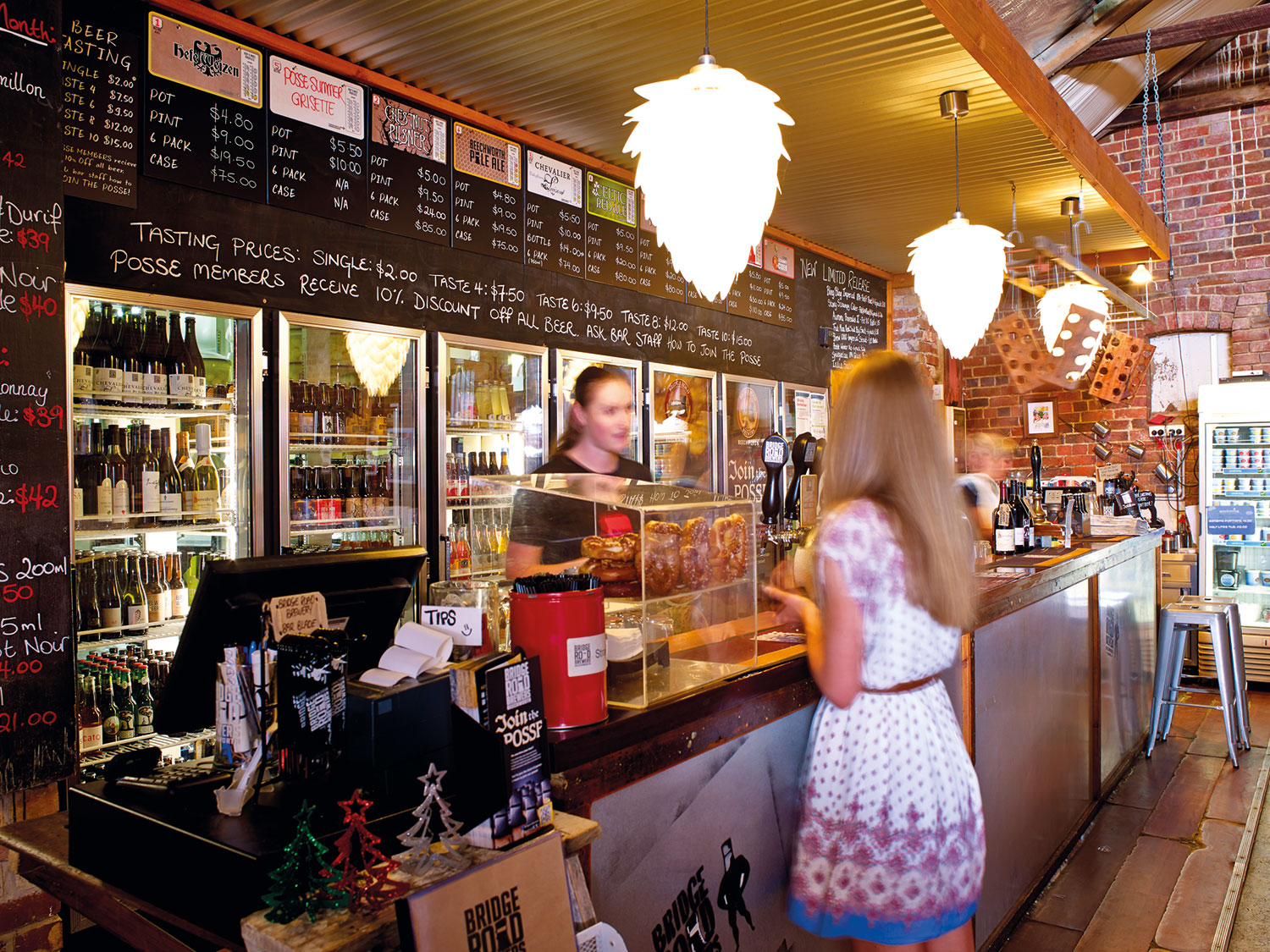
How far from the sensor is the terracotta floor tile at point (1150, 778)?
14.4 feet

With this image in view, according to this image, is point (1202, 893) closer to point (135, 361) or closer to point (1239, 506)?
point (135, 361)

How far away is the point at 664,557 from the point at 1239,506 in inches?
264

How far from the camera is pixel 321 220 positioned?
360 cm

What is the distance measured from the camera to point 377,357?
3.88 m

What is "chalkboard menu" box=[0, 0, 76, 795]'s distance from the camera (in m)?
2.46

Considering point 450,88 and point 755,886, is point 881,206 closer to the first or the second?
point 450,88

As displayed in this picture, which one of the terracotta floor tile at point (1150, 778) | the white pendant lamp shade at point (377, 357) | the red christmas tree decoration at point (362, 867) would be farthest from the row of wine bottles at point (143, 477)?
the terracotta floor tile at point (1150, 778)

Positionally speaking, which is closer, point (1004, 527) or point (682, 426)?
point (1004, 527)

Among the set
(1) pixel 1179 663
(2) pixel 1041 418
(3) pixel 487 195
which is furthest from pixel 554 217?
(2) pixel 1041 418

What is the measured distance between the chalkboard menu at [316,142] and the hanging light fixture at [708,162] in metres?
1.79

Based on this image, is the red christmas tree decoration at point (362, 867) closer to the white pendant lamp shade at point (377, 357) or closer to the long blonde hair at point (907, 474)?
the long blonde hair at point (907, 474)

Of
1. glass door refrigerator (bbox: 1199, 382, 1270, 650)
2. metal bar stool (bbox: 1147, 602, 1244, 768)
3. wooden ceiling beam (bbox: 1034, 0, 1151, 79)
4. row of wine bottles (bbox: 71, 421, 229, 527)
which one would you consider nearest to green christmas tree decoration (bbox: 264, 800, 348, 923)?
row of wine bottles (bbox: 71, 421, 229, 527)

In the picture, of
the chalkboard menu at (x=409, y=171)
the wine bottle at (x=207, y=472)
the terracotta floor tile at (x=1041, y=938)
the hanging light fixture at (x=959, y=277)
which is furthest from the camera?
the chalkboard menu at (x=409, y=171)

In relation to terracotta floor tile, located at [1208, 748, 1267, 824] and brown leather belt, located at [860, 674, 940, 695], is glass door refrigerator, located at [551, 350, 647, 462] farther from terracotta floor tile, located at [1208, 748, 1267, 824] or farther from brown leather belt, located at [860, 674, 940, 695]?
terracotta floor tile, located at [1208, 748, 1267, 824]
